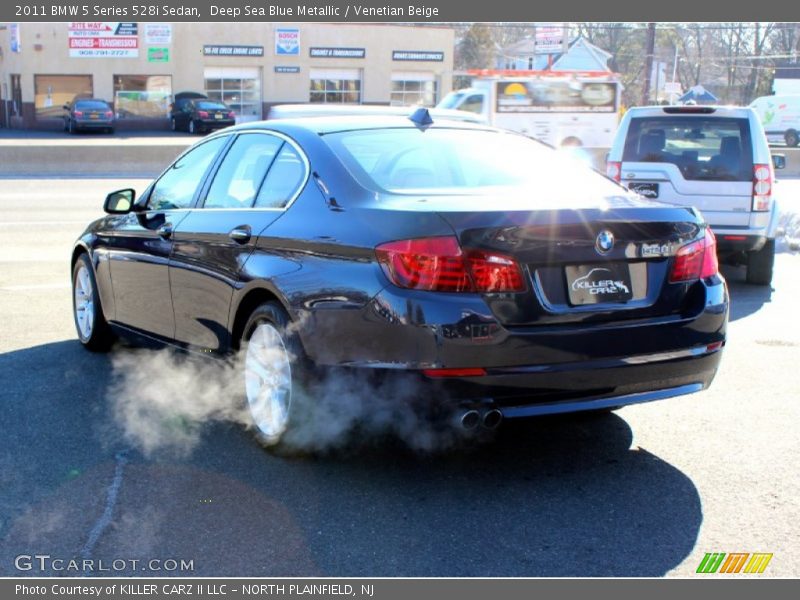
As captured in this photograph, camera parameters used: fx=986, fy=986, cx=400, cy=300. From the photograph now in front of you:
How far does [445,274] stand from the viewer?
3969 mm

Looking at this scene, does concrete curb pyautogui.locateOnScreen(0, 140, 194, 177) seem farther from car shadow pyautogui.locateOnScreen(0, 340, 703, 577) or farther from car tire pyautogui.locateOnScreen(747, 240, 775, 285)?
car shadow pyautogui.locateOnScreen(0, 340, 703, 577)

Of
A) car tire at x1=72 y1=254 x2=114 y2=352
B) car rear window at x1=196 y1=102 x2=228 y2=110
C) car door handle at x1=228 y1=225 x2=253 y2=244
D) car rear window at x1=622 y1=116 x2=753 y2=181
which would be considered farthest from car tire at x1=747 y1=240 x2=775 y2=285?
car rear window at x1=196 y1=102 x2=228 y2=110

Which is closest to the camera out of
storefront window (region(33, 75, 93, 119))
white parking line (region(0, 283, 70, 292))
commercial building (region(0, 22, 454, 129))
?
white parking line (region(0, 283, 70, 292))

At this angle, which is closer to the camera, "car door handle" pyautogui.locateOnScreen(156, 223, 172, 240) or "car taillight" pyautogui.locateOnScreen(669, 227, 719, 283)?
"car taillight" pyautogui.locateOnScreen(669, 227, 719, 283)

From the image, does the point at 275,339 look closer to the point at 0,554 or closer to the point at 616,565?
the point at 0,554

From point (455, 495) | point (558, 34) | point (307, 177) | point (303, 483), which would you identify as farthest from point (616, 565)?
point (558, 34)

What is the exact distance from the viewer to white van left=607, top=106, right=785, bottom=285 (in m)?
9.70

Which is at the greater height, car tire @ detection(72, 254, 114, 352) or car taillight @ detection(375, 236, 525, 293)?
car taillight @ detection(375, 236, 525, 293)

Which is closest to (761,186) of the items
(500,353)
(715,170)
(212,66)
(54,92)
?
(715,170)

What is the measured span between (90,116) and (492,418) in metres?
46.2

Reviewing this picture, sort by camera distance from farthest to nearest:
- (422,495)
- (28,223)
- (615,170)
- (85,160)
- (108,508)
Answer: (85,160)
(28,223)
(615,170)
(422,495)
(108,508)

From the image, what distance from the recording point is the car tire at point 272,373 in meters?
4.36

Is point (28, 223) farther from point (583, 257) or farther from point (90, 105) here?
point (90, 105)

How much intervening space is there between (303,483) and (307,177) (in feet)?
4.72
